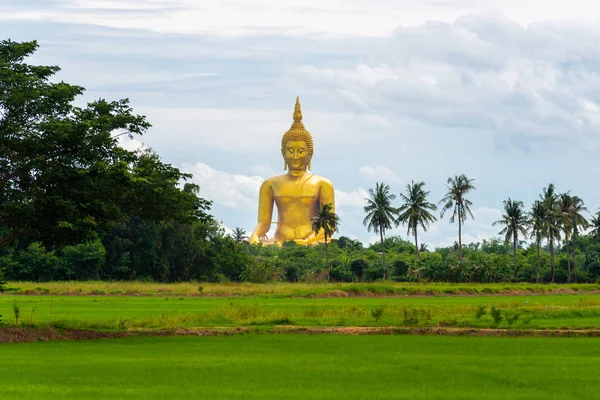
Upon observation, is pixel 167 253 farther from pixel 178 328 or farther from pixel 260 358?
pixel 260 358

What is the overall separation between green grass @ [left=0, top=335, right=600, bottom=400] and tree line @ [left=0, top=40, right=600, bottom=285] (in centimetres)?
490

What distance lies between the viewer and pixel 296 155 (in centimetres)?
10481

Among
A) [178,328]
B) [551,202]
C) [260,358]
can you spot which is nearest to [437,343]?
[260,358]

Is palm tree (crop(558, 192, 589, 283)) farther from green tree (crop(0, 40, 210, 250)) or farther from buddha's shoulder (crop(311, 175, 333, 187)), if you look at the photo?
green tree (crop(0, 40, 210, 250))

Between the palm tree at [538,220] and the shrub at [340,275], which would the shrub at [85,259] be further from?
the palm tree at [538,220]

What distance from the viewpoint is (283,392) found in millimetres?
17422

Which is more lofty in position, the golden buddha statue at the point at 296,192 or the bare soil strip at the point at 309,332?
the golden buddha statue at the point at 296,192

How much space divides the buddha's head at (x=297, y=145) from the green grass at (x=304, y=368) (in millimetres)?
76105

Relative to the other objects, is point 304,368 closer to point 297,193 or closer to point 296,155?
point 296,155

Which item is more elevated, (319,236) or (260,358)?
(319,236)

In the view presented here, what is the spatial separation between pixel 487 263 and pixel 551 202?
14.2m

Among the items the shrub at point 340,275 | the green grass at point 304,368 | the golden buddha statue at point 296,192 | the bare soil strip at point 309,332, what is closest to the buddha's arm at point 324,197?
the golden buddha statue at point 296,192

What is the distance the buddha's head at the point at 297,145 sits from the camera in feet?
342

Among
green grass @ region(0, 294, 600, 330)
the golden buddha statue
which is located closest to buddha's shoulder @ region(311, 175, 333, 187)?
the golden buddha statue
